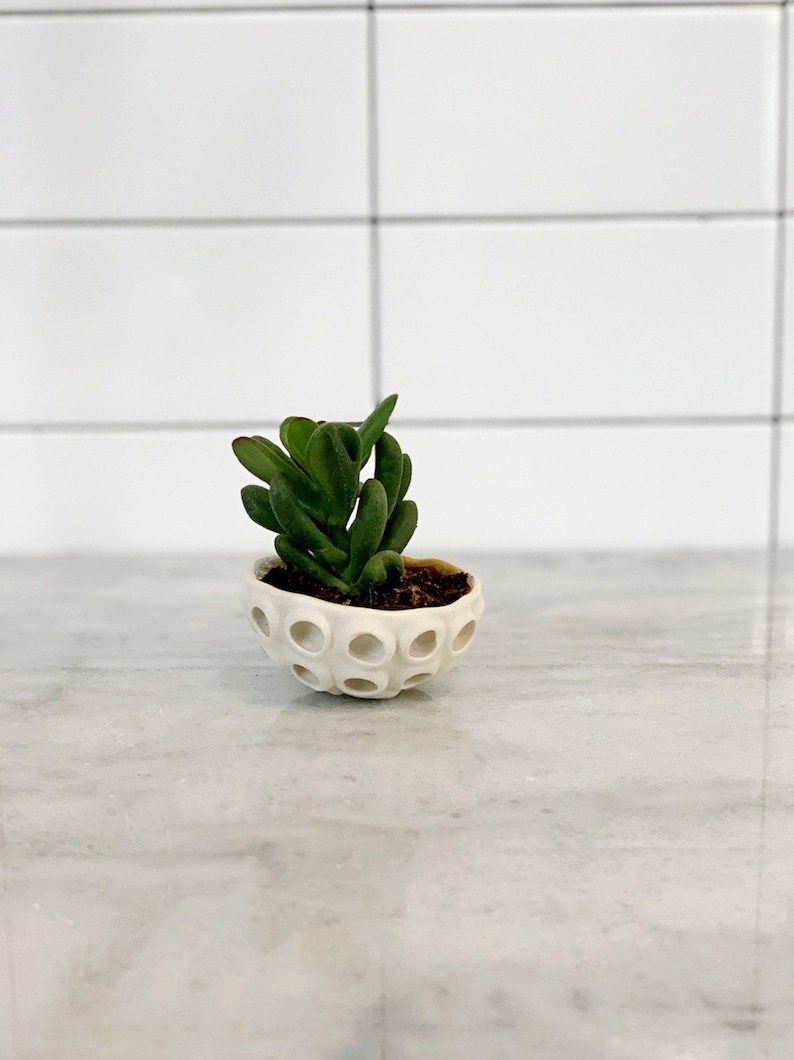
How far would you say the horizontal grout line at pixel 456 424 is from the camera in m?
1.30

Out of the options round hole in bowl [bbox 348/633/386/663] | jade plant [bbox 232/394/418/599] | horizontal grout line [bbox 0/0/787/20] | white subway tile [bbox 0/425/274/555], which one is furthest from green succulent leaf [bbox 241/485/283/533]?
horizontal grout line [bbox 0/0/787/20]

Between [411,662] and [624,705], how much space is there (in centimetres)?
17

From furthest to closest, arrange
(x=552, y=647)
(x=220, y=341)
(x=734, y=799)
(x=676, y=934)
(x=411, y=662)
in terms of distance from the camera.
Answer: (x=220, y=341) < (x=552, y=647) < (x=411, y=662) < (x=734, y=799) < (x=676, y=934)

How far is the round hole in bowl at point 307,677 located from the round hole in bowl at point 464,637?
0.33 feet

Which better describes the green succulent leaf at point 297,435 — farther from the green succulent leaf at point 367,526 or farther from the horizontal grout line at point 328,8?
the horizontal grout line at point 328,8

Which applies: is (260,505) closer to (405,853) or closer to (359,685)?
(359,685)

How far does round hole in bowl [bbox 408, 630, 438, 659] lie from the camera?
2.34ft

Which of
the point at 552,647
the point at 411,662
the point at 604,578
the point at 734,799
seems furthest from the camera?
the point at 604,578

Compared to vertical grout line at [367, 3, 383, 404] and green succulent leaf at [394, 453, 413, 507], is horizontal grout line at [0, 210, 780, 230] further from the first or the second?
green succulent leaf at [394, 453, 413, 507]

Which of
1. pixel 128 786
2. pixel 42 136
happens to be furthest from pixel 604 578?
pixel 42 136

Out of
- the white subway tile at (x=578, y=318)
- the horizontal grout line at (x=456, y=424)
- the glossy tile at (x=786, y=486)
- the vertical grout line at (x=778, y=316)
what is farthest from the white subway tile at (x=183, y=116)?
the glossy tile at (x=786, y=486)

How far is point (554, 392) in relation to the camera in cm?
130

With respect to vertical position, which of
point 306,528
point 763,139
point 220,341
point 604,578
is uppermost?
point 763,139

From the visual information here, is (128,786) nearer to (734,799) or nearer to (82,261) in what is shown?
(734,799)
